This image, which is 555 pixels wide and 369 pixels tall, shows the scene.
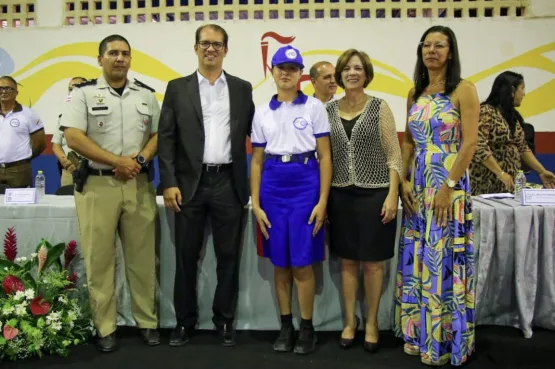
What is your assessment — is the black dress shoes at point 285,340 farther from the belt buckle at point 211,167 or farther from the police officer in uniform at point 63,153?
the police officer in uniform at point 63,153

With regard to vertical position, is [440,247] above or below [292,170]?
below

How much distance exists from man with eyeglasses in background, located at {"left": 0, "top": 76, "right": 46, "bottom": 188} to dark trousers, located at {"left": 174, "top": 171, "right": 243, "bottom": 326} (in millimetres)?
2391

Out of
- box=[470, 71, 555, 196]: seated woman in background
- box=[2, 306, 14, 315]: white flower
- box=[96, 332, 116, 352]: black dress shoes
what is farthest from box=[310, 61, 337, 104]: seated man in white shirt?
box=[2, 306, 14, 315]: white flower

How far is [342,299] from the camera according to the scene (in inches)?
104

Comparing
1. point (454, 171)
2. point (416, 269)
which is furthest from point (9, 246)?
point (454, 171)

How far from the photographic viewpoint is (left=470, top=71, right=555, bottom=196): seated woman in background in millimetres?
3068

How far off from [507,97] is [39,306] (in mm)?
3076

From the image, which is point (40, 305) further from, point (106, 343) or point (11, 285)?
point (106, 343)

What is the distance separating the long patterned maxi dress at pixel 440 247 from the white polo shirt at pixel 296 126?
0.43 meters

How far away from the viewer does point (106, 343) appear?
2387mm

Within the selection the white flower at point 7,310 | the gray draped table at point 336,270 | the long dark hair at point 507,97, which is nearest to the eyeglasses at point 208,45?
the gray draped table at point 336,270

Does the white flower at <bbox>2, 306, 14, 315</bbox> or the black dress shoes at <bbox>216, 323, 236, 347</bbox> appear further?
the black dress shoes at <bbox>216, 323, 236, 347</bbox>

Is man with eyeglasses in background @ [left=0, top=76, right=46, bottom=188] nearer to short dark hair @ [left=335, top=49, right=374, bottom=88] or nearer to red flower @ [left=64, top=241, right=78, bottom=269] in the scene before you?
red flower @ [left=64, top=241, right=78, bottom=269]

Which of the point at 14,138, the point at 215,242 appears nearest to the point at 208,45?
the point at 215,242
